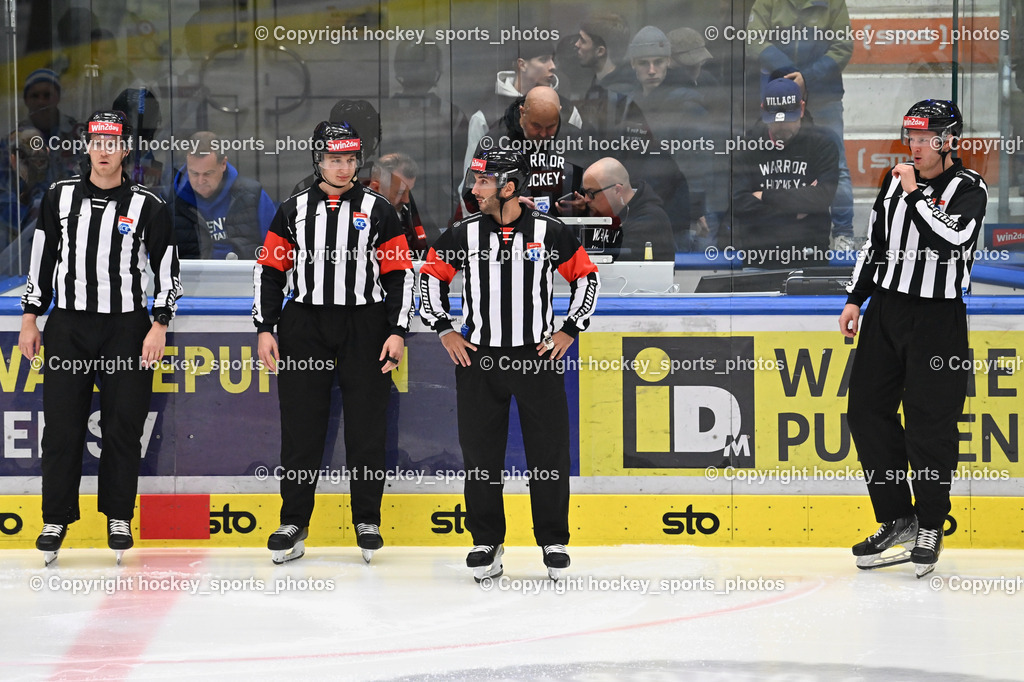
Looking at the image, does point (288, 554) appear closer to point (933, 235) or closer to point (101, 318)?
point (101, 318)

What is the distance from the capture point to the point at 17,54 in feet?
18.0

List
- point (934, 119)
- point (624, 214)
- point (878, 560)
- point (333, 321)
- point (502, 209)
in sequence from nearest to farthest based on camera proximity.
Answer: point (934, 119), point (502, 209), point (878, 560), point (333, 321), point (624, 214)

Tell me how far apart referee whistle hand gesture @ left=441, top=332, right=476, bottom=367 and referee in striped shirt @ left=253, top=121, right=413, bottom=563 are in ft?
0.88

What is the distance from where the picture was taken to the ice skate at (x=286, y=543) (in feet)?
15.7

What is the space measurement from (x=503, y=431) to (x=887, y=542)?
1511 mm

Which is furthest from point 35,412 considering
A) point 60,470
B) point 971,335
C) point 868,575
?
point 971,335

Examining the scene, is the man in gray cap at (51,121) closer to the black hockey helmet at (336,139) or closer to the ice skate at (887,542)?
the black hockey helmet at (336,139)

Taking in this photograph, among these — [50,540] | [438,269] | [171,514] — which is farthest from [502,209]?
[50,540]

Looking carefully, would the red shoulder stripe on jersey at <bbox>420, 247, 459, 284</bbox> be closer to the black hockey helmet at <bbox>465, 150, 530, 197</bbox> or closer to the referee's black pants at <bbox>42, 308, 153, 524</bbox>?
the black hockey helmet at <bbox>465, 150, 530, 197</bbox>

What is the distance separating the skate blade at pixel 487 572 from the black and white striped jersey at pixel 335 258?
96 cm

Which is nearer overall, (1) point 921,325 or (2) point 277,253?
(1) point 921,325

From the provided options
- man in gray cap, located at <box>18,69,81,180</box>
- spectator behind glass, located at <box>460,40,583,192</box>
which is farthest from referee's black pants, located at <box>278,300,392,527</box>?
man in gray cap, located at <box>18,69,81,180</box>

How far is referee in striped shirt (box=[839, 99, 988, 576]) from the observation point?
4.54 meters

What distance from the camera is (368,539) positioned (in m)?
4.84
